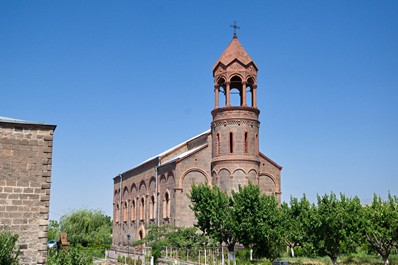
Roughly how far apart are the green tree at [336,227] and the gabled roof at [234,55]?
43.6ft

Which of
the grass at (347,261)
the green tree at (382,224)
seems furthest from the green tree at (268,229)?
the green tree at (382,224)

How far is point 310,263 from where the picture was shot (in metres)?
26.9

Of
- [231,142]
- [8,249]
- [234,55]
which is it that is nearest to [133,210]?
[231,142]

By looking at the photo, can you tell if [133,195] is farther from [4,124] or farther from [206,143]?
[4,124]

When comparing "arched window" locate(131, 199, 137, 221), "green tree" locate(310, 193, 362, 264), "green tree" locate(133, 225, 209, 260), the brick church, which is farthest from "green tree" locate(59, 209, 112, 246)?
"green tree" locate(310, 193, 362, 264)

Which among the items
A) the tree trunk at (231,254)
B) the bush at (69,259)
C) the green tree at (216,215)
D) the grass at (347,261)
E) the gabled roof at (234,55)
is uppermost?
the gabled roof at (234,55)

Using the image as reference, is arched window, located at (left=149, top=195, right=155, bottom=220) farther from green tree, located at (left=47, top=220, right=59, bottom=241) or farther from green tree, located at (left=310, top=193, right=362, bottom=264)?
green tree, located at (left=47, top=220, right=59, bottom=241)

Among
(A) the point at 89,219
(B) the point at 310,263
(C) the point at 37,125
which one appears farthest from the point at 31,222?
(A) the point at 89,219

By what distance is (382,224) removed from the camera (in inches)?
1001

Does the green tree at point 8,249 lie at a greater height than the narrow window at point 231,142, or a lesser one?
lesser

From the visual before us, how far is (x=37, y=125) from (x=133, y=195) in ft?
107

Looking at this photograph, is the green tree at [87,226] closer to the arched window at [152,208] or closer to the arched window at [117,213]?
the arched window at [117,213]

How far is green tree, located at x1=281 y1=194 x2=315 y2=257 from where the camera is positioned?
25.9 m

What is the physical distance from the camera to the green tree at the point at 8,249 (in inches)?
466
